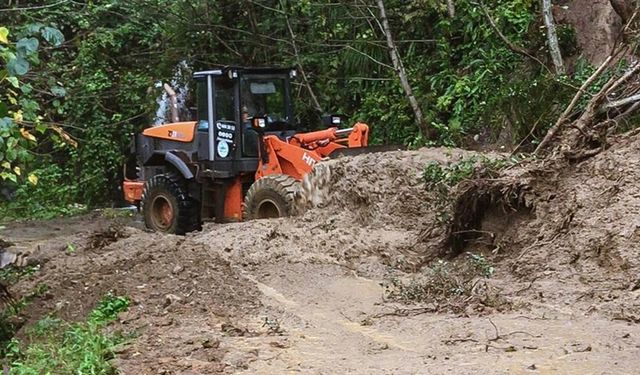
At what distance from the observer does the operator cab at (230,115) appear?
12898mm

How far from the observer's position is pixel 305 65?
64.1ft

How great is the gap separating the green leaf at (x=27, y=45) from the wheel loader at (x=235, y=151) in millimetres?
6584

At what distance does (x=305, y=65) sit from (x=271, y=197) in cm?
798

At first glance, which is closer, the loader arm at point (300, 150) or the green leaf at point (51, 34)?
the green leaf at point (51, 34)

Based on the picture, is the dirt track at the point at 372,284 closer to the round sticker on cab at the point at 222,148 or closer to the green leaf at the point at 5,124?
the green leaf at the point at 5,124

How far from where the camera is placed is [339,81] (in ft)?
62.6

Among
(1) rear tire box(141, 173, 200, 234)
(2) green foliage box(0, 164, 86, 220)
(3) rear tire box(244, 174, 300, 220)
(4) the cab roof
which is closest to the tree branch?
(4) the cab roof

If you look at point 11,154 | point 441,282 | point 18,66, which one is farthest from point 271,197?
point 18,66

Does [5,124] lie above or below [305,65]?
below

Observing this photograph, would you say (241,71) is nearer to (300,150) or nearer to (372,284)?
(300,150)

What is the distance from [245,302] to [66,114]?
1516 cm

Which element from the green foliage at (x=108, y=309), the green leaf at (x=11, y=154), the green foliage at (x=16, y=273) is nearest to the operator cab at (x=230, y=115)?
the green foliage at (x=16, y=273)

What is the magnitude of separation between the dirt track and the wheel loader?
155cm

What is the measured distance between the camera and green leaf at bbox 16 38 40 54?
18.3 feet
